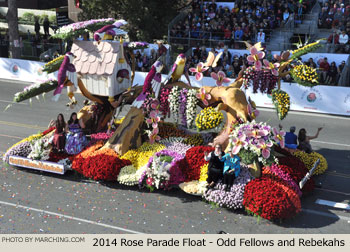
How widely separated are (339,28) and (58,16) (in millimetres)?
21541

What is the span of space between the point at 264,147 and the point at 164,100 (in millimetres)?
3900

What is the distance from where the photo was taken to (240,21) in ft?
94.2

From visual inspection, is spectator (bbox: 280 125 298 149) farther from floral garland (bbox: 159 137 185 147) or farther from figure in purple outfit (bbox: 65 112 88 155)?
figure in purple outfit (bbox: 65 112 88 155)

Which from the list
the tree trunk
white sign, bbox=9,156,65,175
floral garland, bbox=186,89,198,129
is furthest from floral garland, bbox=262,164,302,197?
the tree trunk

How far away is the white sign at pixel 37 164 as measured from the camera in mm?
13906

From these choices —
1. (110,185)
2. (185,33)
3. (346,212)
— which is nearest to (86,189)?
(110,185)

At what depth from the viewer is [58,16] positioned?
36281mm

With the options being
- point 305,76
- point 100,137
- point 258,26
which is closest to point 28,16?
point 258,26

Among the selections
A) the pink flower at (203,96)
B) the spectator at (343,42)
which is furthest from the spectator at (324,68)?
the pink flower at (203,96)

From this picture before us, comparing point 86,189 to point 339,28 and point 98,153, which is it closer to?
point 98,153

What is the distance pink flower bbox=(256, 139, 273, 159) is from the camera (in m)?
11.7

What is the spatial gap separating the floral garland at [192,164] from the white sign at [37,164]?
381 cm

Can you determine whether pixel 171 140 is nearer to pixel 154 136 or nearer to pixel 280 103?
pixel 154 136

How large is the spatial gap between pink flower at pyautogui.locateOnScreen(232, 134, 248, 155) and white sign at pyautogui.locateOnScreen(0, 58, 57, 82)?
18392 mm
